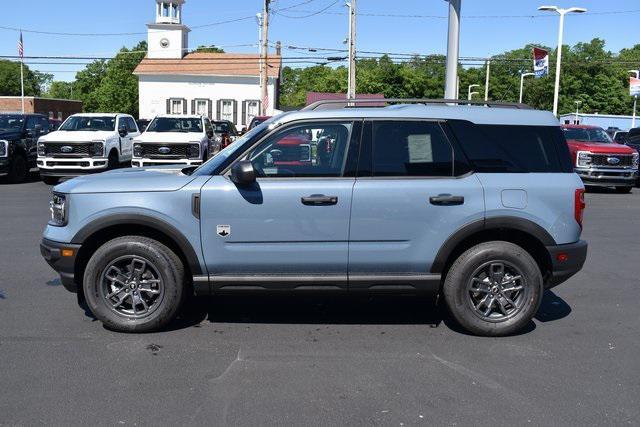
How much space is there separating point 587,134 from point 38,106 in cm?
6349

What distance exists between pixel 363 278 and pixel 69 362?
2.34 metres

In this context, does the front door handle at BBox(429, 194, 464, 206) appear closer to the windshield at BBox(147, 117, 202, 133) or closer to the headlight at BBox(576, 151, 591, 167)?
the windshield at BBox(147, 117, 202, 133)

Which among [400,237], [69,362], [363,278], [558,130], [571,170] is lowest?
[69,362]

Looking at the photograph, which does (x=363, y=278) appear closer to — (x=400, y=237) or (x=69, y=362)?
(x=400, y=237)

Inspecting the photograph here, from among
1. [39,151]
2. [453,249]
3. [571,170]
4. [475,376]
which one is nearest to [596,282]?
[571,170]

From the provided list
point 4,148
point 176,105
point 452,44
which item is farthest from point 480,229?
point 176,105

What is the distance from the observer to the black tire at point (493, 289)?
540 cm

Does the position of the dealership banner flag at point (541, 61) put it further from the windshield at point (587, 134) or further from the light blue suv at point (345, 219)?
the light blue suv at point (345, 219)

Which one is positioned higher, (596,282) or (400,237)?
(400,237)

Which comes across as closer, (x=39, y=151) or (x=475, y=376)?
(x=475, y=376)

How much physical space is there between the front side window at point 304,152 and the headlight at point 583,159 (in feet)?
49.6

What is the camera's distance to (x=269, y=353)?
5.04 meters

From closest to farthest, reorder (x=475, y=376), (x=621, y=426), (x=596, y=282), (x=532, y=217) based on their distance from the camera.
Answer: (x=621, y=426) < (x=475, y=376) < (x=532, y=217) < (x=596, y=282)

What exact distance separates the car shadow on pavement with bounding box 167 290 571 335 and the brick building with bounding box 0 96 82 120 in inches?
2512
